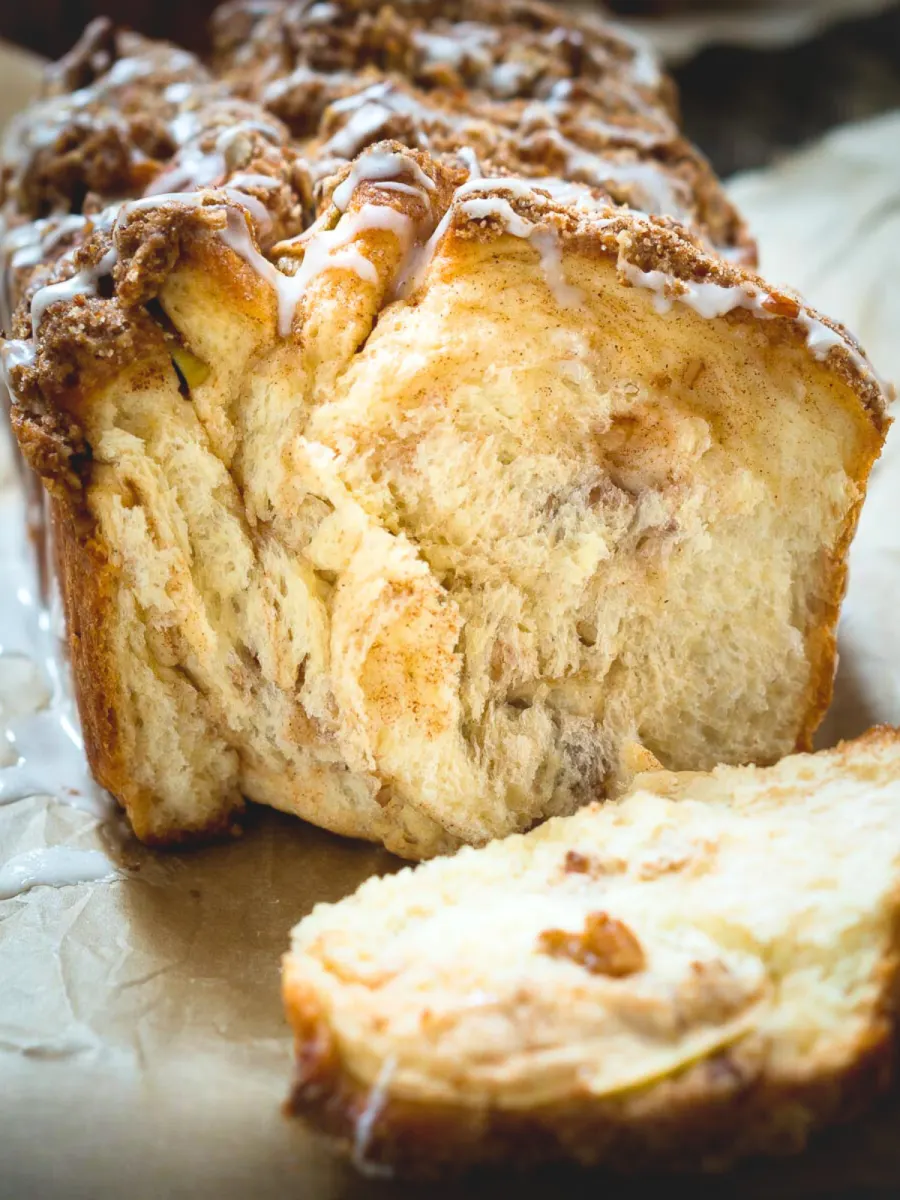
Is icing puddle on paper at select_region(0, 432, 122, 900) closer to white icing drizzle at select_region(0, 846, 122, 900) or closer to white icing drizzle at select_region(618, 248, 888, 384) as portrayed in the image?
white icing drizzle at select_region(0, 846, 122, 900)

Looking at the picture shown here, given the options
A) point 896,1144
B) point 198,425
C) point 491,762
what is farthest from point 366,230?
point 896,1144

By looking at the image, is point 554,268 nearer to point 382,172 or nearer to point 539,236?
point 539,236

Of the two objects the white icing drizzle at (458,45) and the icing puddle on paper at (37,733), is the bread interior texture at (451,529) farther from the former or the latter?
the white icing drizzle at (458,45)

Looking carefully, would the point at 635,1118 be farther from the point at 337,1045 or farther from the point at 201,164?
the point at 201,164

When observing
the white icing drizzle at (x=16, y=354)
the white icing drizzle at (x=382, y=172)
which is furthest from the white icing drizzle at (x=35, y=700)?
the white icing drizzle at (x=382, y=172)

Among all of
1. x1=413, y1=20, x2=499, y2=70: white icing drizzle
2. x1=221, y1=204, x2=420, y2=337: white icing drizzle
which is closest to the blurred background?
x1=413, y1=20, x2=499, y2=70: white icing drizzle

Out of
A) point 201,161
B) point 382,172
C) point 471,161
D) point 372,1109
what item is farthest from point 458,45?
point 372,1109
